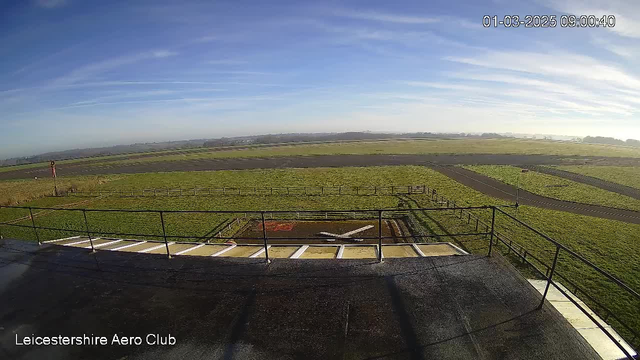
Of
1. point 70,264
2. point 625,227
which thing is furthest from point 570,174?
point 70,264

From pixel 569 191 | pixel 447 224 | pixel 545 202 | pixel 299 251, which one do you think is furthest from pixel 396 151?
pixel 299 251

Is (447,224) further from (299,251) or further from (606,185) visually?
(606,185)

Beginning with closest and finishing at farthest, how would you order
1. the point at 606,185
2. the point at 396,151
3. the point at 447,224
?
the point at 447,224
the point at 606,185
the point at 396,151

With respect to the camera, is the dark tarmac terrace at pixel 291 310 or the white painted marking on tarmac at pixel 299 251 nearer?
the dark tarmac terrace at pixel 291 310

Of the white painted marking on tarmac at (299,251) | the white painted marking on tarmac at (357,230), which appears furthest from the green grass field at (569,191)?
the white painted marking on tarmac at (299,251)

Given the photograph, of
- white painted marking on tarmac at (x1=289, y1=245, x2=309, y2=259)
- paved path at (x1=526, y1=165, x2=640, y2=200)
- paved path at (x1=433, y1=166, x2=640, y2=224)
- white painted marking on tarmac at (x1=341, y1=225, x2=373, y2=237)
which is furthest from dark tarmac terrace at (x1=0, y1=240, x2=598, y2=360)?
paved path at (x1=526, y1=165, x2=640, y2=200)

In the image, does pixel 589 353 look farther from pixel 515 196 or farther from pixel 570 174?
Answer: pixel 570 174

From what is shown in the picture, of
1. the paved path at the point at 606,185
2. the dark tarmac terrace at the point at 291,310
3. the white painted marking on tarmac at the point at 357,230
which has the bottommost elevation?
the paved path at the point at 606,185

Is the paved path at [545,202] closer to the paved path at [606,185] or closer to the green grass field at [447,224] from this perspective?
the green grass field at [447,224]
